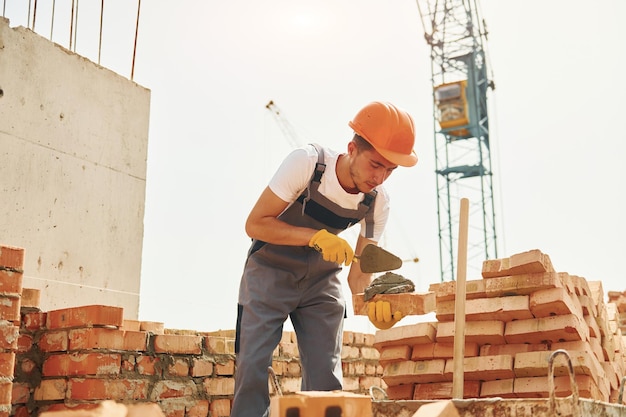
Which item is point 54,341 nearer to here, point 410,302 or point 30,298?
point 30,298

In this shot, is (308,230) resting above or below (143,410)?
above

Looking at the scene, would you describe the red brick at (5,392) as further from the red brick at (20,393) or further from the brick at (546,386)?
the brick at (546,386)

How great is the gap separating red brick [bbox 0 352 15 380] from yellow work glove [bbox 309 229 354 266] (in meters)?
1.36

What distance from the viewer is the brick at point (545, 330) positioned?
132 inches

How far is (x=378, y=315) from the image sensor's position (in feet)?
9.55

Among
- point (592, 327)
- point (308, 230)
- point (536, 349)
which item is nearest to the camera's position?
point (308, 230)

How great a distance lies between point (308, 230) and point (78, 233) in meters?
2.39

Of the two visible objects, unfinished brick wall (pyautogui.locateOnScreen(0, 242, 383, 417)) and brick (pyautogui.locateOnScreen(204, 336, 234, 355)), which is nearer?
unfinished brick wall (pyautogui.locateOnScreen(0, 242, 383, 417))

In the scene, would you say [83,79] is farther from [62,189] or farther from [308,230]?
[308,230]

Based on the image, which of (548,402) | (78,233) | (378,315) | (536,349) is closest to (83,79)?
(78,233)

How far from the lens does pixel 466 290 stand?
3.61 m

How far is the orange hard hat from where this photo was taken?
285 centimetres

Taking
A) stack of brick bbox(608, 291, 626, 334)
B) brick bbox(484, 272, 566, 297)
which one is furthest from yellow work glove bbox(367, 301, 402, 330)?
stack of brick bbox(608, 291, 626, 334)

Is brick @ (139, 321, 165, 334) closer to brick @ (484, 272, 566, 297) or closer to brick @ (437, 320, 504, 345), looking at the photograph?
brick @ (437, 320, 504, 345)
